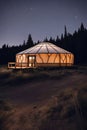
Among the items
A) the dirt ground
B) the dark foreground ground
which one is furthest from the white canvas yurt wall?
the dark foreground ground

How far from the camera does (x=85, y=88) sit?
585 inches

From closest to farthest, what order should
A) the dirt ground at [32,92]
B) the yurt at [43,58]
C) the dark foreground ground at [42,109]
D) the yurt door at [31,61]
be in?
the dark foreground ground at [42,109], the dirt ground at [32,92], the yurt at [43,58], the yurt door at [31,61]

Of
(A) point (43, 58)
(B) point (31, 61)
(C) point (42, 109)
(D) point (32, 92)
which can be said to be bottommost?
(C) point (42, 109)

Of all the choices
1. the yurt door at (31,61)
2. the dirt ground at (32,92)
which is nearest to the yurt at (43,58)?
the yurt door at (31,61)

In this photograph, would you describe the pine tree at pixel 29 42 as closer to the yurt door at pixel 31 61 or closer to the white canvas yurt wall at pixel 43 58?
the white canvas yurt wall at pixel 43 58

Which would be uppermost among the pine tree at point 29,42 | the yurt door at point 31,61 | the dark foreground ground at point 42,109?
the pine tree at point 29,42

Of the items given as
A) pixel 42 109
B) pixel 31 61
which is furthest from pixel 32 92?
pixel 31 61

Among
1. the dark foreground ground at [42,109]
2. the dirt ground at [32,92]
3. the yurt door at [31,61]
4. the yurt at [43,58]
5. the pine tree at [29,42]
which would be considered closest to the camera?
the dark foreground ground at [42,109]

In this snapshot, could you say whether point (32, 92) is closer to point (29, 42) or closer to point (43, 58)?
point (43, 58)

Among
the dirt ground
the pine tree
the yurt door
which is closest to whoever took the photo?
the dirt ground

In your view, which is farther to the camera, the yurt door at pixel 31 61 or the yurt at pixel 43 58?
the yurt door at pixel 31 61

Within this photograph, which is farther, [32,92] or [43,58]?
[43,58]

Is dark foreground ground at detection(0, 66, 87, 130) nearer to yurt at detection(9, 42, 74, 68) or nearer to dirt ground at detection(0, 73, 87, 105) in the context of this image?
dirt ground at detection(0, 73, 87, 105)

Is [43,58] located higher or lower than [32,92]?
higher
